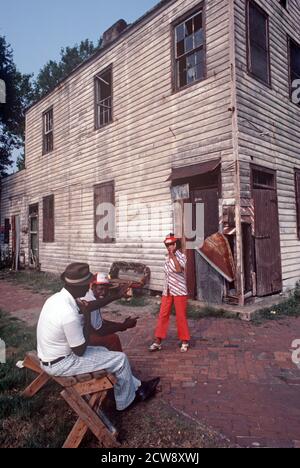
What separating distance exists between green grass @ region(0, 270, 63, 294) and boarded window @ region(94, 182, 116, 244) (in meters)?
2.23

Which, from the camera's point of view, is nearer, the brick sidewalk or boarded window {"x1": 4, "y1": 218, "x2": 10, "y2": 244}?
the brick sidewalk

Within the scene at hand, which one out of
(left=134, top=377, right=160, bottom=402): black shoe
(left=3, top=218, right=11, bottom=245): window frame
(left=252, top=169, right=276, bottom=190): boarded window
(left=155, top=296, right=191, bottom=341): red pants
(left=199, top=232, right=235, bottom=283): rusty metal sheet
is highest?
(left=252, top=169, right=276, bottom=190): boarded window

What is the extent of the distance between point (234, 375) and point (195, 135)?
5832 mm

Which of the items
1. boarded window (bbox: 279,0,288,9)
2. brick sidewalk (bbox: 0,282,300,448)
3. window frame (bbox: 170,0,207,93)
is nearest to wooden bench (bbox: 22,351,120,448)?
brick sidewalk (bbox: 0,282,300,448)

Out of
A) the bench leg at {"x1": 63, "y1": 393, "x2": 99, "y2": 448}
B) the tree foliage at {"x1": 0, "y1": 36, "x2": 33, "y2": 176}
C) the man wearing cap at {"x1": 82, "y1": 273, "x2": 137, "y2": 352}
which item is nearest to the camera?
the bench leg at {"x1": 63, "y1": 393, "x2": 99, "y2": 448}

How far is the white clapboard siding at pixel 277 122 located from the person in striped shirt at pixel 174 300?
2971 mm

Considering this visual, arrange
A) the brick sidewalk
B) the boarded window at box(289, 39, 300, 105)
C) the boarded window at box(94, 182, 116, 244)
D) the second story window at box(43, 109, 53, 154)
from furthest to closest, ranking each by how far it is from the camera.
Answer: the second story window at box(43, 109, 53, 154)
the boarded window at box(94, 182, 116, 244)
the boarded window at box(289, 39, 300, 105)
the brick sidewalk

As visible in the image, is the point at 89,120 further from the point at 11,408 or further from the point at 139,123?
the point at 11,408

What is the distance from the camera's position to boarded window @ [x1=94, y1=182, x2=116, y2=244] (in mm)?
10884

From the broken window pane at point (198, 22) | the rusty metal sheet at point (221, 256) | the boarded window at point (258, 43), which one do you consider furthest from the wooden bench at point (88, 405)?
the broken window pane at point (198, 22)

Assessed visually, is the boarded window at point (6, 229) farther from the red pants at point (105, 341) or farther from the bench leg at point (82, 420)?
the bench leg at point (82, 420)

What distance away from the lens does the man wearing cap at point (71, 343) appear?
294cm

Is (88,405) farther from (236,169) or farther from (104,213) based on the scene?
(104,213)

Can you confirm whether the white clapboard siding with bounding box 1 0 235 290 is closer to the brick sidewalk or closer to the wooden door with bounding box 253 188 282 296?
the wooden door with bounding box 253 188 282 296
